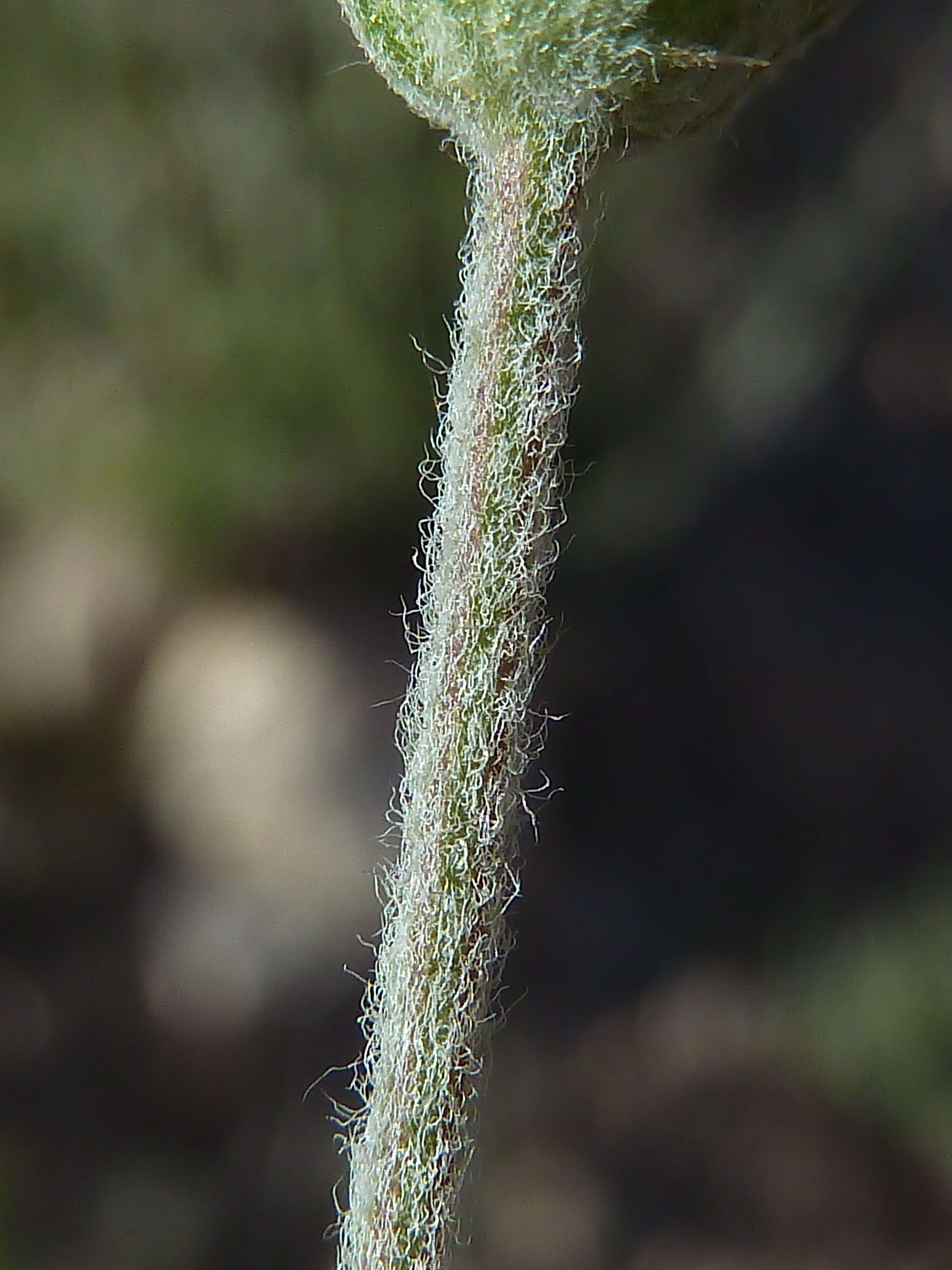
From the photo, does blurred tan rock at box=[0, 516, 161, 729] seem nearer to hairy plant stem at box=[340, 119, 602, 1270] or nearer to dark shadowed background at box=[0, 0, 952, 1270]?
dark shadowed background at box=[0, 0, 952, 1270]

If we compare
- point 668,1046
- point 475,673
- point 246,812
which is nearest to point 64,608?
point 246,812

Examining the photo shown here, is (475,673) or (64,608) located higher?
(475,673)

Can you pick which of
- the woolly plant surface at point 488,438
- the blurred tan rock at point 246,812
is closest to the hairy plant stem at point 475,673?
the woolly plant surface at point 488,438

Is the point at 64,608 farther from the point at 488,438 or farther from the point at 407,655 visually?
the point at 488,438

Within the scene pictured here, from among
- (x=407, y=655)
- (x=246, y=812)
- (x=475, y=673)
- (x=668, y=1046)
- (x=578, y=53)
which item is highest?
(x=578, y=53)

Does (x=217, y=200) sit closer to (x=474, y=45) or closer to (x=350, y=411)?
(x=350, y=411)

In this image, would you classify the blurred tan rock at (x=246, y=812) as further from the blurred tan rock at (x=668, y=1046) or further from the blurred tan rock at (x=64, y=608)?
the blurred tan rock at (x=668, y=1046)
